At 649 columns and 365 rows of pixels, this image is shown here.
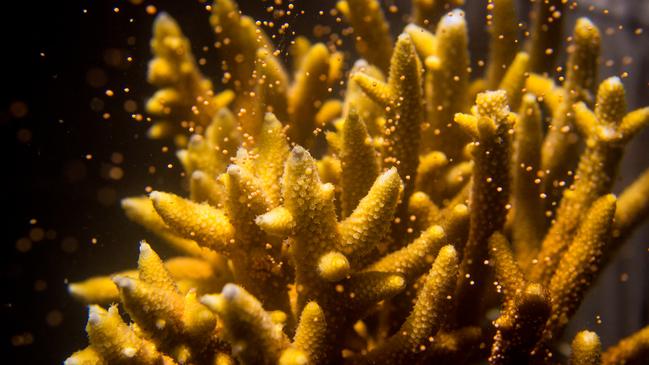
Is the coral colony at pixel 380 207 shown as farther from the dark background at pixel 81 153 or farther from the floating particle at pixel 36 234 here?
the floating particle at pixel 36 234

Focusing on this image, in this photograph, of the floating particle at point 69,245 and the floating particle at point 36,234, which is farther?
the floating particle at point 36,234

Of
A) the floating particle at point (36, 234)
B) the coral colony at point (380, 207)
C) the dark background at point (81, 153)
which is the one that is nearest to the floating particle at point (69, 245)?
the dark background at point (81, 153)

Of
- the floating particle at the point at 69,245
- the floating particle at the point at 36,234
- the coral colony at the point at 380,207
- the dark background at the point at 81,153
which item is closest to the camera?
the coral colony at the point at 380,207

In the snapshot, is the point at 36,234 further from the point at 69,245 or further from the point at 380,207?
the point at 380,207

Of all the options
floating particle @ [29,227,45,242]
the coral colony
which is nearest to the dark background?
floating particle @ [29,227,45,242]

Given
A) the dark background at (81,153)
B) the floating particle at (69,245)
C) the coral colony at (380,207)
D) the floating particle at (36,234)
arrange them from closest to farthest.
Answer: the coral colony at (380,207), the dark background at (81,153), the floating particle at (69,245), the floating particle at (36,234)

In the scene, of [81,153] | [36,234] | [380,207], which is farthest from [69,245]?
[380,207]
